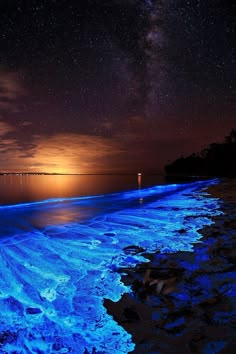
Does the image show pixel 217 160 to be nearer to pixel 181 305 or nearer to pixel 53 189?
pixel 53 189

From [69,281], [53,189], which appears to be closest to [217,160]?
[53,189]

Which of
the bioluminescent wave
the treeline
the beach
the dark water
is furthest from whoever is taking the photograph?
the treeline

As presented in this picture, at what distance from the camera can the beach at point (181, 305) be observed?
8.56 feet

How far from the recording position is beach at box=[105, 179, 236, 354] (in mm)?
2609

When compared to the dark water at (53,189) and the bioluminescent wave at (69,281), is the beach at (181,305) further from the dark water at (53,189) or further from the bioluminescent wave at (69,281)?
the dark water at (53,189)

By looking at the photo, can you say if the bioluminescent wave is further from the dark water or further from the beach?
the dark water

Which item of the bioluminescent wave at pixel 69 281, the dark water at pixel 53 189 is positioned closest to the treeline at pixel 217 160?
the dark water at pixel 53 189

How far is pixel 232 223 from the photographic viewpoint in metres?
8.65

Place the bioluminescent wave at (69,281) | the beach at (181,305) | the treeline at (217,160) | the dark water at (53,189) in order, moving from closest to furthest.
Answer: the beach at (181,305) → the bioluminescent wave at (69,281) → the dark water at (53,189) → the treeline at (217,160)

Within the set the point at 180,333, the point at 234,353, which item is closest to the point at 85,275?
the point at 180,333

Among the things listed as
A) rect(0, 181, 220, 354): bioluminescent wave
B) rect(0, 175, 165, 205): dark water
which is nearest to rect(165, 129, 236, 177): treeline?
rect(0, 175, 165, 205): dark water

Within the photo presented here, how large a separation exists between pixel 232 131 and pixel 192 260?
319ft

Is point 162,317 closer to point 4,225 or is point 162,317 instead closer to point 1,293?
point 1,293

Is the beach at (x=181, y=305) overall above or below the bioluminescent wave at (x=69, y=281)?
above
